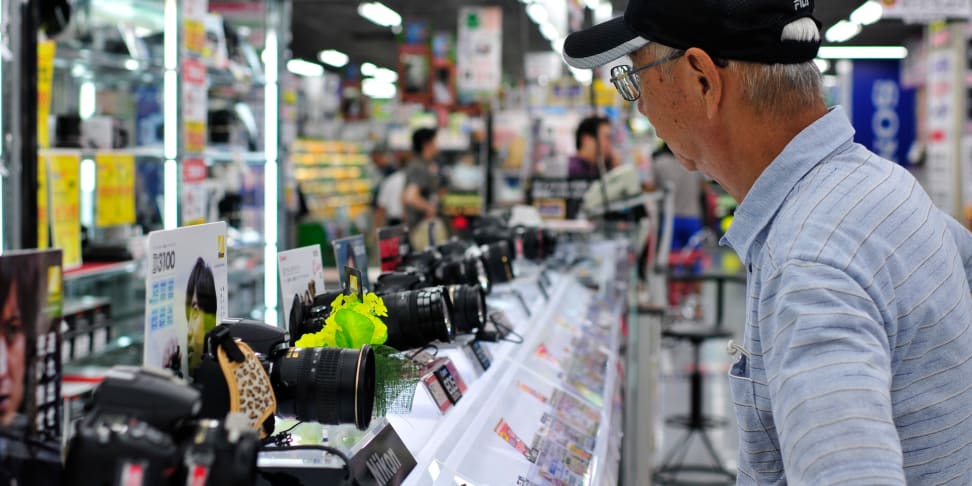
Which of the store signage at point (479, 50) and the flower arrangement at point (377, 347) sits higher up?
the store signage at point (479, 50)

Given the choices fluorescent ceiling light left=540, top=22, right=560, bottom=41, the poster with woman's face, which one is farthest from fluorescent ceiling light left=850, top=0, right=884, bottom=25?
the poster with woman's face

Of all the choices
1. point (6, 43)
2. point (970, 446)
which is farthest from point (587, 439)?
point (6, 43)

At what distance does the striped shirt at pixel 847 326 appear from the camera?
0.94 metres

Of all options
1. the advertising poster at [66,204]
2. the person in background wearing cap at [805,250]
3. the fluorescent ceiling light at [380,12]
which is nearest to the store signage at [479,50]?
the fluorescent ceiling light at [380,12]

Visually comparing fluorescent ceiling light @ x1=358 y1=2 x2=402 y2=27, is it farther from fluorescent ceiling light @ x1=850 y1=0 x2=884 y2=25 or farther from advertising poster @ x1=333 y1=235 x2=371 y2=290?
advertising poster @ x1=333 y1=235 x2=371 y2=290

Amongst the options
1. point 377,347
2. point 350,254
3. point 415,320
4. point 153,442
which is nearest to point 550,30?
point 350,254

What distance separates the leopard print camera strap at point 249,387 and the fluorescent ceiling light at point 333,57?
65.9 ft

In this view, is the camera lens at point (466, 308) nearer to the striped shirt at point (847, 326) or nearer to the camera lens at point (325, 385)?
the camera lens at point (325, 385)

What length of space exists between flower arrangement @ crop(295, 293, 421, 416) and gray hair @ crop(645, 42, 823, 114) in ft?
2.22

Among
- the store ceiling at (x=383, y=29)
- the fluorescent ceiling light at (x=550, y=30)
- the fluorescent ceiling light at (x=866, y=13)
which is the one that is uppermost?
the store ceiling at (x=383, y=29)

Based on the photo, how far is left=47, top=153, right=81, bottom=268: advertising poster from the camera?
4.15m

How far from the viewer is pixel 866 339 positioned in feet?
3.17

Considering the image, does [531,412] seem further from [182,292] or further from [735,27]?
[735,27]

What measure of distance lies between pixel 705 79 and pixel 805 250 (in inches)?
11.6
